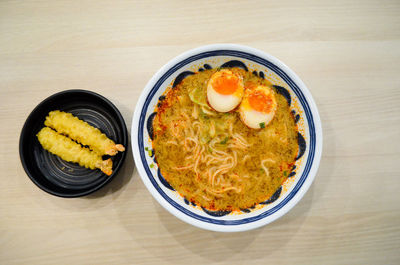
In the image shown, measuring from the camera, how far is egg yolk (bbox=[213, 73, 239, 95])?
1.47 m

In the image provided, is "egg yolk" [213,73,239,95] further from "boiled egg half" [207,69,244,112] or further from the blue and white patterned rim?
the blue and white patterned rim

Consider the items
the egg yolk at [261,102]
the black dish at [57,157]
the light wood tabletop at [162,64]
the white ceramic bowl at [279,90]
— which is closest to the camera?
the white ceramic bowl at [279,90]

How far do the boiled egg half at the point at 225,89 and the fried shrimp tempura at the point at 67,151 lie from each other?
2.53 ft

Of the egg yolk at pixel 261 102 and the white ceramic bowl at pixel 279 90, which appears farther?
the egg yolk at pixel 261 102

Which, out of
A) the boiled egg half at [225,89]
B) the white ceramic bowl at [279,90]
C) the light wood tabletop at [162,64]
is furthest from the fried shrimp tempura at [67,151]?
the boiled egg half at [225,89]

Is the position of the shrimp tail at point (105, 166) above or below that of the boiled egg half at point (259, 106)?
below

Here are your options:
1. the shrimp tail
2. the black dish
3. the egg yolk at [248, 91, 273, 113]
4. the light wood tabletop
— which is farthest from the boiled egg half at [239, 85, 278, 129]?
the shrimp tail

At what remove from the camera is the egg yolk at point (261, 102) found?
1.47m

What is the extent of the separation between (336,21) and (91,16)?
1.78 meters

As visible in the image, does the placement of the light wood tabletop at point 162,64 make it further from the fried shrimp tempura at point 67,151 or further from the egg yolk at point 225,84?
the egg yolk at point 225,84

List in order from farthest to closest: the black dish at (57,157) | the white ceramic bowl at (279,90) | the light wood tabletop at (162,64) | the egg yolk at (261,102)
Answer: the light wood tabletop at (162,64) → the black dish at (57,157) → the egg yolk at (261,102) → the white ceramic bowl at (279,90)

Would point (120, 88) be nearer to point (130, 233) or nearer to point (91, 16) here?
point (91, 16)

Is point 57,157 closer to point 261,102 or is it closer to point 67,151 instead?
point 67,151

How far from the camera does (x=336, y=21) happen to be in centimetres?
188
